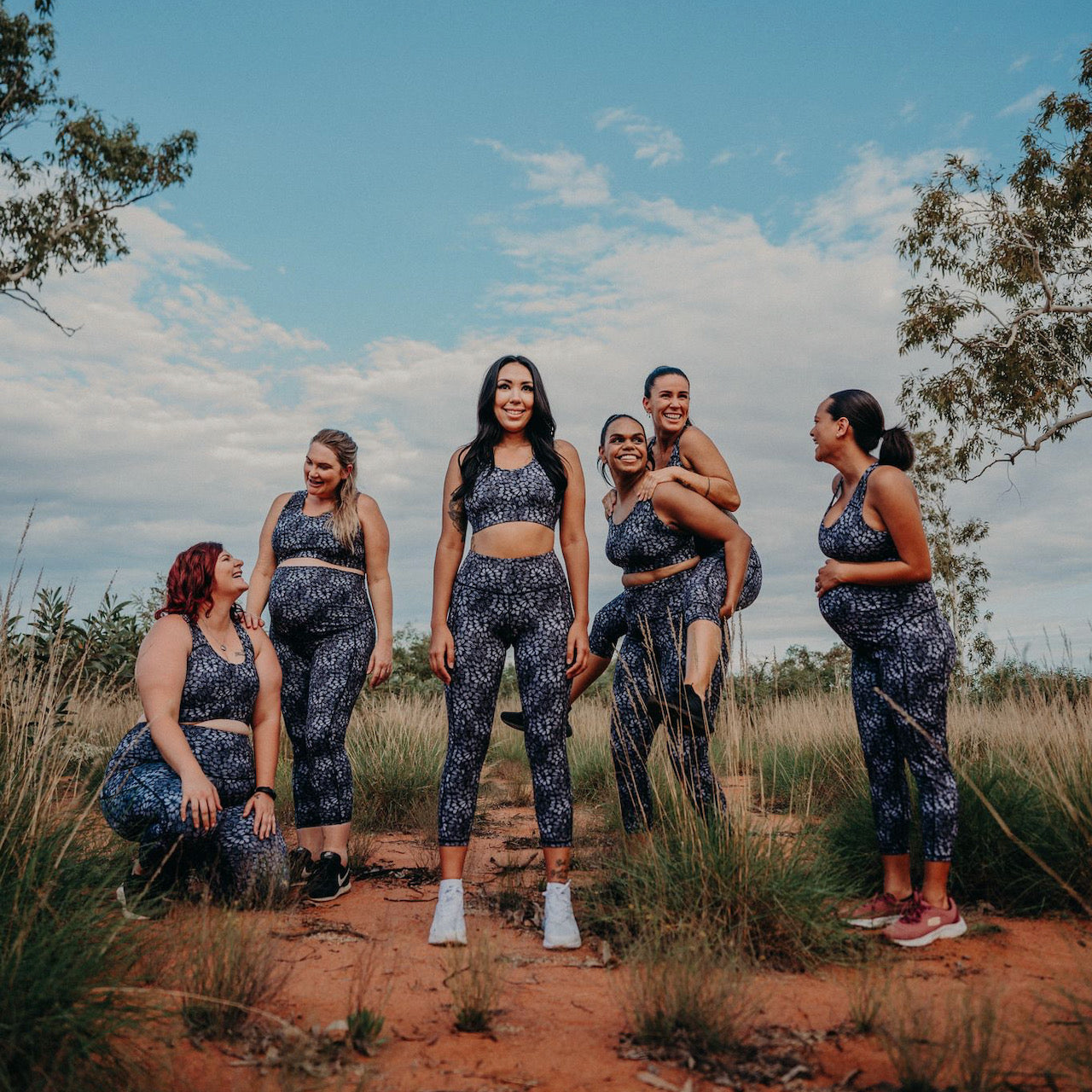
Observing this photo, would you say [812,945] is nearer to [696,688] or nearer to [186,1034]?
[696,688]

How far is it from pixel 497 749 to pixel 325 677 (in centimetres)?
552

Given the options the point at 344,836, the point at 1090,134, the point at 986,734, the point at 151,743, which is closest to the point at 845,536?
the point at 344,836

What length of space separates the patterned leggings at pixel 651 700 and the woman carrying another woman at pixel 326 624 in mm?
1210

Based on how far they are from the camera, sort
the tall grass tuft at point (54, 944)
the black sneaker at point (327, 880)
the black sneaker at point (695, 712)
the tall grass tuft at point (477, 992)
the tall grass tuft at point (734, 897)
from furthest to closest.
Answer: the black sneaker at point (327, 880) < the black sneaker at point (695, 712) < the tall grass tuft at point (734, 897) < the tall grass tuft at point (477, 992) < the tall grass tuft at point (54, 944)

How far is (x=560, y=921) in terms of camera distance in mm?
3627

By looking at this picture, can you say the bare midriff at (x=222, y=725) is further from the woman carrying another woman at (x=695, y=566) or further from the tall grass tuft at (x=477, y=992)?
the tall grass tuft at (x=477, y=992)

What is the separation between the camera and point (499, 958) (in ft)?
10.5

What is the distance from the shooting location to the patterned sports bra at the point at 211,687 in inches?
162

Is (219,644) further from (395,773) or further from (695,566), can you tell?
(395,773)

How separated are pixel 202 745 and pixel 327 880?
90 centimetres

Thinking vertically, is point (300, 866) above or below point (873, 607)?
below

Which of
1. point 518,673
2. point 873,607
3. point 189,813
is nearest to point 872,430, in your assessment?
point 873,607

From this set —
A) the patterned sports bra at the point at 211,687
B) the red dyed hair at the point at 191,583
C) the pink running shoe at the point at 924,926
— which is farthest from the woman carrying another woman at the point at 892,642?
the red dyed hair at the point at 191,583

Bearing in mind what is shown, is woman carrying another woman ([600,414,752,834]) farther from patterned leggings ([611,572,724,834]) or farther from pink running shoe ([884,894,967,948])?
pink running shoe ([884,894,967,948])
